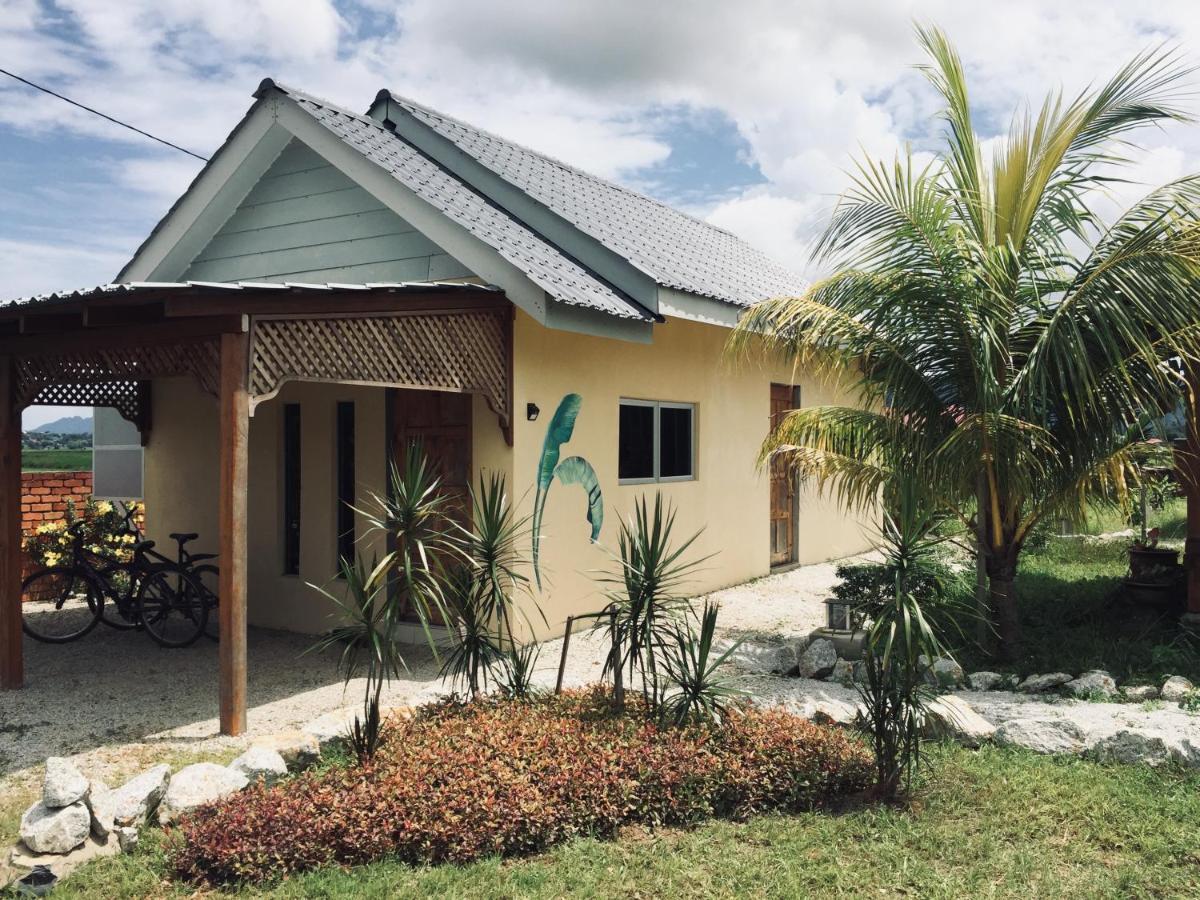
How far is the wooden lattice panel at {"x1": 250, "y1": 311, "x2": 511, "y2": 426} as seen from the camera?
5988mm

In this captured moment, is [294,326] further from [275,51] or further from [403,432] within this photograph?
[275,51]

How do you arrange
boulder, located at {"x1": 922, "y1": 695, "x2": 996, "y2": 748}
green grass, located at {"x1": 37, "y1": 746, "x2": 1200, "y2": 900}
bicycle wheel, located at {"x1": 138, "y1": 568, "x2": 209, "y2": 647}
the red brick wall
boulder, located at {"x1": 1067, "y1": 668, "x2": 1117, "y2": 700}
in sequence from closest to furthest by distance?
1. green grass, located at {"x1": 37, "y1": 746, "x2": 1200, "y2": 900}
2. boulder, located at {"x1": 922, "y1": 695, "x2": 996, "y2": 748}
3. boulder, located at {"x1": 1067, "y1": 668, "x2": 1117, "y2": 700}
4. bicycle wheel, located at {"x1": 138, "y1": 568, "x2": 209, "y2": 647}
5. the red brick wall

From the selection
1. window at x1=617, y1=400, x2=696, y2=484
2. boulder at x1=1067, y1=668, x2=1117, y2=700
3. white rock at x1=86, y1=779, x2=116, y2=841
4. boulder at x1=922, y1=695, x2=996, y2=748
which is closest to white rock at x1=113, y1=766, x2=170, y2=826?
white rock at x1=86, y1=779, x2=116, y2=841

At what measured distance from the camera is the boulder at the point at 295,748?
5.01 meters

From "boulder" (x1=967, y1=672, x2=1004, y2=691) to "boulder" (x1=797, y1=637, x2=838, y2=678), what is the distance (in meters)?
1.00

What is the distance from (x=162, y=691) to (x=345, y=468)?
260cm

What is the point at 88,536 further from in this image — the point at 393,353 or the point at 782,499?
the point at 782,499

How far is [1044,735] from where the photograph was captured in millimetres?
5500

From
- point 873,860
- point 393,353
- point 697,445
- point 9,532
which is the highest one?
point 393,353

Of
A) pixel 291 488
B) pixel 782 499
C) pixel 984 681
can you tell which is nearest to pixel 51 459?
pixel 291 488

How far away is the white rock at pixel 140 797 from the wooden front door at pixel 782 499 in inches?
352

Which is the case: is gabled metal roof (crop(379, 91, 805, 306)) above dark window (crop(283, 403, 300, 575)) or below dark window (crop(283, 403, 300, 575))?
above

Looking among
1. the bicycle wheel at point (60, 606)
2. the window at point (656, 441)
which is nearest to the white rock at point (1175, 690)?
the window at point (656, 441)

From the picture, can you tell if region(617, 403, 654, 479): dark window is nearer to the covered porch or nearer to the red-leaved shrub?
the covered porch
